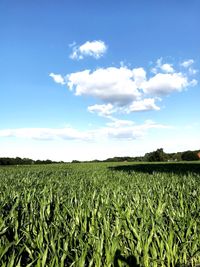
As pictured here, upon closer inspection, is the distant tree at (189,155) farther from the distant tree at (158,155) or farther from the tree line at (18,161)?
the tree line at (18,161)

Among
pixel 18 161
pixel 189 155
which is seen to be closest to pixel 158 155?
pixel 189 155

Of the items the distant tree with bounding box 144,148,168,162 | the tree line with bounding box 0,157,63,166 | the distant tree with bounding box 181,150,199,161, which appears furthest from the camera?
the distant tree with bounding box 144,148,168,162

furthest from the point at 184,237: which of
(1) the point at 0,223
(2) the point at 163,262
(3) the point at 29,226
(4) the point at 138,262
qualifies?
A: (1) the point at 0,223

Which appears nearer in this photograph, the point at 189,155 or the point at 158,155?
the point at 158,155

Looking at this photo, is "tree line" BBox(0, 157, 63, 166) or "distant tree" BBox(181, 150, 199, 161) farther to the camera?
"distant tree" BBox(181, 150, 199, 161)

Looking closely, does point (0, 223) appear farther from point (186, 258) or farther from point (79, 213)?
point (186, 258)

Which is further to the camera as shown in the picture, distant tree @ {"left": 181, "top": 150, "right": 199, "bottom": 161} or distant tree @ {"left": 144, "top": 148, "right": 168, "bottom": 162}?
distant tree @ {"left": 144, "top": 148, "right": 168, "bottom": 162}

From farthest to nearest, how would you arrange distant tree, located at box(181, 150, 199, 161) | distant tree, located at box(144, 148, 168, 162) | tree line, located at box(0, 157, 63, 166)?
distant tree, located at box(144, 148, 168, 162) → distant tree, located at box(181, 150, 199, 161) → tree line, located at box(0, 157, 63, 166)

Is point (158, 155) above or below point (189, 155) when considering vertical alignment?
above

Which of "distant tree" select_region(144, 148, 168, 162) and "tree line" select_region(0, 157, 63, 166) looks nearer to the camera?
"tree line" select_region(0, 157, 63, 166)

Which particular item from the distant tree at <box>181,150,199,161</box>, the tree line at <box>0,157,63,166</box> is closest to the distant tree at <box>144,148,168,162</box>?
the distant tree at <box>181,150,199,161</box>

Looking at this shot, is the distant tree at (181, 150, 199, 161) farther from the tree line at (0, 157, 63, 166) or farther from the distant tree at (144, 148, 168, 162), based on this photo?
the tree line at (0, 157, 63, 166)

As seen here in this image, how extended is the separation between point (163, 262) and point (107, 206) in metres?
1.35

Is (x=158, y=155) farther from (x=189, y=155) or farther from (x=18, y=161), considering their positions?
(x=18, y=161)
